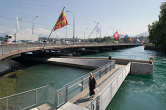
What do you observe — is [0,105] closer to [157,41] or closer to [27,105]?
[27,105]

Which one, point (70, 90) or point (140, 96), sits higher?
point (70, 90)

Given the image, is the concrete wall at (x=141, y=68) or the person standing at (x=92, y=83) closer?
the person standing at (x=92, y=83)

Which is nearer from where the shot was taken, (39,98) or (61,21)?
(39,98)

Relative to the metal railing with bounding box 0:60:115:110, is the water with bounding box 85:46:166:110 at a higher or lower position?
lower

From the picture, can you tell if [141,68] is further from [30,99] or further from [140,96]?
[30,99]

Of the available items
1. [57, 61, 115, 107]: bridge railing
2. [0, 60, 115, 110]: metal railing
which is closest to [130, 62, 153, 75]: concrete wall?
[57, 61, 115, 107]: bridge railing

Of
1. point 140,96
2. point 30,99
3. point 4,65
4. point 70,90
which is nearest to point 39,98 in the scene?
point 30,99

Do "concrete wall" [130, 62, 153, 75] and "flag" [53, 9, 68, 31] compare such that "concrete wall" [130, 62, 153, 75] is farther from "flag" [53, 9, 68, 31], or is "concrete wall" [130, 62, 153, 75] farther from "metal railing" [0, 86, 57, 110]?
"metal railing" [0, 86, 57, 110]

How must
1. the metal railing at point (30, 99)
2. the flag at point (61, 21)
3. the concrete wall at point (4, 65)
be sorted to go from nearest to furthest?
the metal railing at point (30, 99) → the concrete wall at point (4, 65) → the flag at point (61, 21)

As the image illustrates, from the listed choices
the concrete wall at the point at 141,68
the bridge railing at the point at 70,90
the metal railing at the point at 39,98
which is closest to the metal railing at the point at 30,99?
the metal railing at the point at 39,98

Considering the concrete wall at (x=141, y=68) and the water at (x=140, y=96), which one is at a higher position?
the concrete wall at (x=141, y=68)

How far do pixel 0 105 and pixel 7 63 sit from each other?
20208mm

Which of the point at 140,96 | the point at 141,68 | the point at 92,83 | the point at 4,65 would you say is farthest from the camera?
the point at 4,65

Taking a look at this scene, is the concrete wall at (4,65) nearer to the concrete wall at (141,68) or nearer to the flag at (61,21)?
the flag at (61,21)
